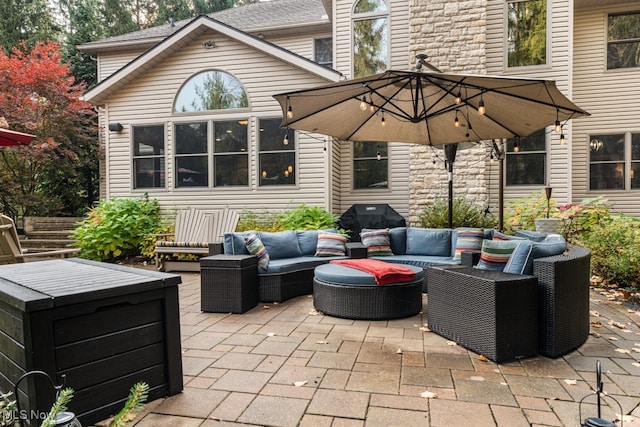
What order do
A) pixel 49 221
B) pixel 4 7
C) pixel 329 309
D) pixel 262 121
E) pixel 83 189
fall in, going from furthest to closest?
pixel 4 7 → pixel 83 189 → pixel 49 221 → pixel 262 121 → pixel 329 309

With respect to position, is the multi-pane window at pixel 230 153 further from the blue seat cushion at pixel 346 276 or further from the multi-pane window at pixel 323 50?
the blue seat cushion at pixel 346 276

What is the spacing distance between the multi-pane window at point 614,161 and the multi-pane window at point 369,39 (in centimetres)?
538

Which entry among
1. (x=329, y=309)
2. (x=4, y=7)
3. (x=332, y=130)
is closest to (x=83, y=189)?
(x=4, y=7)

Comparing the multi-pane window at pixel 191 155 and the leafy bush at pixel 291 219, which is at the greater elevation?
the multi-pane window at pixel 191 155

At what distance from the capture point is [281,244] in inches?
218

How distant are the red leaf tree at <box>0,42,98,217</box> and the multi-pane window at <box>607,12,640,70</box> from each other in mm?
13132

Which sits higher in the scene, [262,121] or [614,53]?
[614,53]

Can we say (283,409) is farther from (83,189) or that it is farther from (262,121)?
(83,189)

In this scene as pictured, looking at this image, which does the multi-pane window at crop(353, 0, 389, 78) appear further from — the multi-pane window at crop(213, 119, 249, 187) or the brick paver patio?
the brick paver patio

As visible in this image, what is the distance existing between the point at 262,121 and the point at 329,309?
549 cm

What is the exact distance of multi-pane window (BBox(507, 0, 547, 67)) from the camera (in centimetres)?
836

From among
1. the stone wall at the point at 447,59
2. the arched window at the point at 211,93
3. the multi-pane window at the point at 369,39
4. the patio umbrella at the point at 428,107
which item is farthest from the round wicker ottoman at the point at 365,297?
the multi-pane window at the point at 369,39

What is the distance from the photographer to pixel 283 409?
224cm

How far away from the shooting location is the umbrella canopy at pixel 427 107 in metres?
3.95
